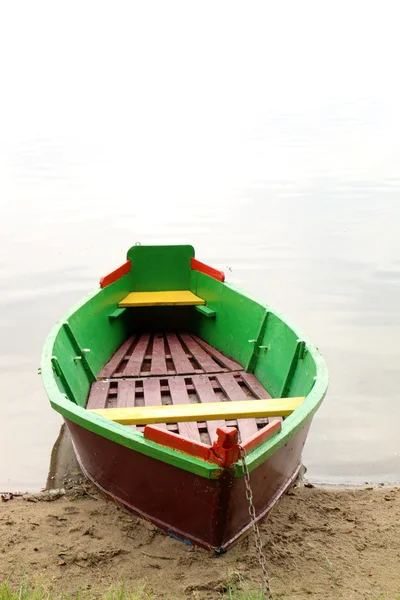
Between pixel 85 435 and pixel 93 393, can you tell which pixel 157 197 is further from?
pixel 85 435

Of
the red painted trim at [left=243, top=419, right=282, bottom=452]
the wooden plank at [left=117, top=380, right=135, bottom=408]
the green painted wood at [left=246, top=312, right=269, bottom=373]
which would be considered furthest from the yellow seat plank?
the red painted trim at [left=243, top=419, right=282, bottom=452]

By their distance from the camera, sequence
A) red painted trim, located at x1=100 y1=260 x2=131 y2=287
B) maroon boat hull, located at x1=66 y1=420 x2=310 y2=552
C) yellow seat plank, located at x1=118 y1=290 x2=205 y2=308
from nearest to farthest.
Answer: maroon boat hull, located at x1=66 y1=420 x2=310 y2=552, red painted trim, located at x1=100 y1=260 x2=131 y2=287, yellow seat plank, located at x1=118 y1=290 x2=205 y2=308

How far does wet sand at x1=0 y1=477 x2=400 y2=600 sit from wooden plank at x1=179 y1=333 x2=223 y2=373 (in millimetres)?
1880

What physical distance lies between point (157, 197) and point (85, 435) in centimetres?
1674

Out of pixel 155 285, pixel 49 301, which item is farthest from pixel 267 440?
pixel 49 301

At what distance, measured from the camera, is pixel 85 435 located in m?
4.65

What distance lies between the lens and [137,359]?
23.0ft

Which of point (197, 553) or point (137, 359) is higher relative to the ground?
point (137, 359)

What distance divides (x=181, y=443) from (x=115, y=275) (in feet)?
13.6

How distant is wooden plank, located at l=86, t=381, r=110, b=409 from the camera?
5.91 metres

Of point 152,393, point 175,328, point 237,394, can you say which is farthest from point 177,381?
point 175,328

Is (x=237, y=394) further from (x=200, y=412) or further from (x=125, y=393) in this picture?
(x=200, y=412)

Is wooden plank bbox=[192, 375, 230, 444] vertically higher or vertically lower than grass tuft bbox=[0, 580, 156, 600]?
higher

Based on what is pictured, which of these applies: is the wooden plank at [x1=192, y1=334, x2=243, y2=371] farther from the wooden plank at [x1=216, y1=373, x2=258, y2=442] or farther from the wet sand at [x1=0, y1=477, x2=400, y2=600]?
the wet sand at [x1=0, y1=477, x2=400, y2=600]
